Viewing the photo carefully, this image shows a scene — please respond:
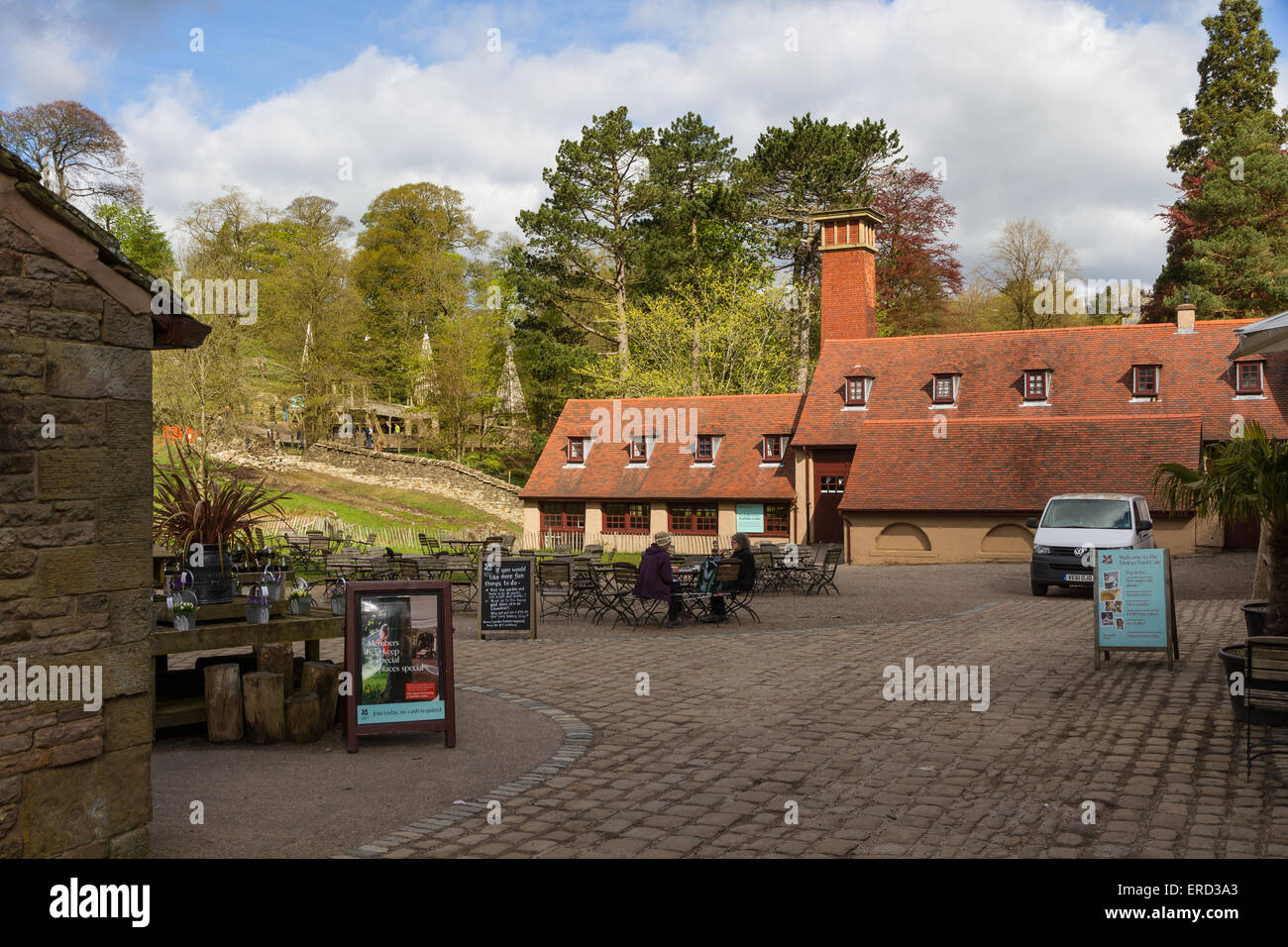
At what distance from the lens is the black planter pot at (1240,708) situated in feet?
29.5

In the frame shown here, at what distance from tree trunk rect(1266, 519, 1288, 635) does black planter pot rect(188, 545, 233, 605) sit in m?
9.34

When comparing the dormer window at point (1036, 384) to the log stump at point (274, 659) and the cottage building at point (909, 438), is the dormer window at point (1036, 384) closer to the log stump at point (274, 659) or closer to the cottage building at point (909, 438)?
the cottage building at point (909, 438)

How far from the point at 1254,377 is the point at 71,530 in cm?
3497

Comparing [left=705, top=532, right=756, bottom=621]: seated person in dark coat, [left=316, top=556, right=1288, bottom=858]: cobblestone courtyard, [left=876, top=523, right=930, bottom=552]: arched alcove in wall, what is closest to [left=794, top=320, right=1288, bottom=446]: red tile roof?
[left=876, top=523, right=930, bottom=552]: arched alcove in wall

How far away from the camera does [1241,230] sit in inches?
1672

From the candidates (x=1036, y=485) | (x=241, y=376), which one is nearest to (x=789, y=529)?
(x=1036, y=485)

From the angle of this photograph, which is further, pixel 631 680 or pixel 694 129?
pixel 694 129

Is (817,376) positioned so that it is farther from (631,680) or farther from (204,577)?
(204,577)

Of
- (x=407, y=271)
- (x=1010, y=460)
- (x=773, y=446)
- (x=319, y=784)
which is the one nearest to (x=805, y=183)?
(x=773, y=446)

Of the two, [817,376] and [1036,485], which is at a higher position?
[817,376]

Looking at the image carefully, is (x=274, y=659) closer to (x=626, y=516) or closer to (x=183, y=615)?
(x=183, y=615)

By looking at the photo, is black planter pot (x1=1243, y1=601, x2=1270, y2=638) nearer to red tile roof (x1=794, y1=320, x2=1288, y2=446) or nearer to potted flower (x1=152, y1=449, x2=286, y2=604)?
potted flower (x1=152, y1=449, x2=286, y2=604)

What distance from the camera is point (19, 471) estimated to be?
5.58 metres
